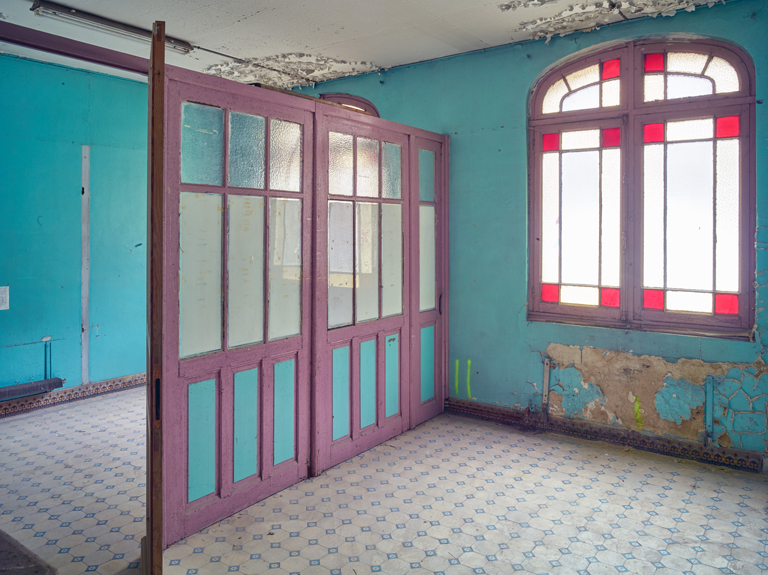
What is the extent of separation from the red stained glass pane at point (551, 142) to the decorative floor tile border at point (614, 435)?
218 centimetres

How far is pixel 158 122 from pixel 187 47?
9.15ft

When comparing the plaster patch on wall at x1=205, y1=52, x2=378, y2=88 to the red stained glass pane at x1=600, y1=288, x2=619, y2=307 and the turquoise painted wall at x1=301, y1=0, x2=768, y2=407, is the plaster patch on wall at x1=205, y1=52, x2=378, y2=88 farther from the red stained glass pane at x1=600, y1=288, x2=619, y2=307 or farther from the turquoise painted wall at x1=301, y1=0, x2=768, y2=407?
the red stained glass pane at x1=600, y1=288, x2=619, y2=307

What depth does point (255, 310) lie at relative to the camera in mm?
3102

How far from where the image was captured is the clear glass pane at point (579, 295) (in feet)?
13.6

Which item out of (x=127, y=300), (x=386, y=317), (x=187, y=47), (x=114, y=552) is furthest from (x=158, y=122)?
(x=127, y=300)

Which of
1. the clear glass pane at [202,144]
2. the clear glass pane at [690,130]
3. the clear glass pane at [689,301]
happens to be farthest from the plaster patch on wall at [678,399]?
the clear glass pane at [202,144]

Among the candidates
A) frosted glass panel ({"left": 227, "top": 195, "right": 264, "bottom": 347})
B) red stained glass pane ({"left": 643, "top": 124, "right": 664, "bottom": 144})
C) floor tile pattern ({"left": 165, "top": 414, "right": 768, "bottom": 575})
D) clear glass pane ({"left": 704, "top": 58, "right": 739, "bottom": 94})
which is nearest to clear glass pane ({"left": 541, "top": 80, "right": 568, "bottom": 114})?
red stained glass pane ({"left": 643, "top": 124, "right": 664, "bottom": 144})

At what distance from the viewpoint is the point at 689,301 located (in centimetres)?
379

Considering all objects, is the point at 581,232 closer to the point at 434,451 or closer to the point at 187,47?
the point at 434,451

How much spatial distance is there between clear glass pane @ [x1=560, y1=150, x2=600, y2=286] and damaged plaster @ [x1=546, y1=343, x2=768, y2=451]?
0.62 metres

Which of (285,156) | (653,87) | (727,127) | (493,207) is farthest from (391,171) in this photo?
(727,127)

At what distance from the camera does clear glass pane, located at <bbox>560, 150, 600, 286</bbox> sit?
4141mm

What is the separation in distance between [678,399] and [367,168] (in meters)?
2.79

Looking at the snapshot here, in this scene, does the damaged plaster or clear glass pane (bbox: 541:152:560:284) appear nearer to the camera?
the damaged plaster
